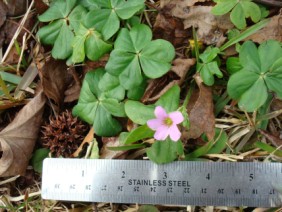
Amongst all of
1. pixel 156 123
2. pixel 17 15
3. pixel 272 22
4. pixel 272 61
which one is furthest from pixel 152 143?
pixel 17 15

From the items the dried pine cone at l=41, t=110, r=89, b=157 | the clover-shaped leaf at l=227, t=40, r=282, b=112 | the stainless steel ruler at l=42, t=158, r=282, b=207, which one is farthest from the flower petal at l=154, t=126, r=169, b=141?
the dried pine cone at l=41, t=110, r=89, b=157

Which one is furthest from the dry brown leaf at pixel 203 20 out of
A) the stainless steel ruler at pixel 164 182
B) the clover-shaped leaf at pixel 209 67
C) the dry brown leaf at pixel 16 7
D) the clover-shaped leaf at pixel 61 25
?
the dry brown leaf at pixel 16 7

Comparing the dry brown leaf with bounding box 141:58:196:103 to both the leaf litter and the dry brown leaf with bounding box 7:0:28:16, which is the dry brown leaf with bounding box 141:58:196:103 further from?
the dry brown leaf with bounding box 7:0:28:16

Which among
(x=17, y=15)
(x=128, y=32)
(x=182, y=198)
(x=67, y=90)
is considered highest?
(x=17, y=15)

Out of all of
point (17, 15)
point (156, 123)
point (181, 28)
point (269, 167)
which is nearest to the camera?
point (156, 123)

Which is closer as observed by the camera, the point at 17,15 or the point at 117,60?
the point at 117,60

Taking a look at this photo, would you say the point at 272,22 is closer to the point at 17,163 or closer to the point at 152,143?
the point at 152,143

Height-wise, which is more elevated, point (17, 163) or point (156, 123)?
point (156, 123)

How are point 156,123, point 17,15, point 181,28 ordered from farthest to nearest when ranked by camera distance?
1. point 17,15
2. point 181,28
3. point 156,123
